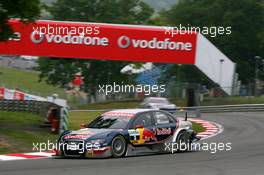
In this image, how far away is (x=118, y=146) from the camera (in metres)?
16.0

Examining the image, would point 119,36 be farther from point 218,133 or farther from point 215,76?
point 218,133

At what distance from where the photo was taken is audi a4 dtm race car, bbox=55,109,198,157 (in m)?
15.7

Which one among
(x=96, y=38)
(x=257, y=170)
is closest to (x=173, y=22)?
(x=96, y=38)

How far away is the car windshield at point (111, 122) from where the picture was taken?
16.6 meters

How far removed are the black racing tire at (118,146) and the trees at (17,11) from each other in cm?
687

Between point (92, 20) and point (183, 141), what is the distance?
46.2m

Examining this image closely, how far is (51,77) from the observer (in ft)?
199

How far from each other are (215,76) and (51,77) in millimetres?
18164

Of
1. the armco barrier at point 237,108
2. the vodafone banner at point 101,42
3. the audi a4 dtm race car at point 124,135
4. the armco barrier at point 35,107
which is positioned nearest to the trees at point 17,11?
the armco barrier at point 35,107

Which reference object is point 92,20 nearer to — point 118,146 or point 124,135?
point 124,135

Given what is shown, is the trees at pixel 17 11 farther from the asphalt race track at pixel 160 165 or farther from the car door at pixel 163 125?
the asphalt race track at pixel 160 165

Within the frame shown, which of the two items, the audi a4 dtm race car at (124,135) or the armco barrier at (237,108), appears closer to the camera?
the audi a4 dtm race car at (124,135)

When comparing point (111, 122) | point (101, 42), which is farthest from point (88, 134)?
point (101, 42)

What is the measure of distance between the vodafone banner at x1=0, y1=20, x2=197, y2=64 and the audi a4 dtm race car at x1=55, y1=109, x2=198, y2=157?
26.2m
